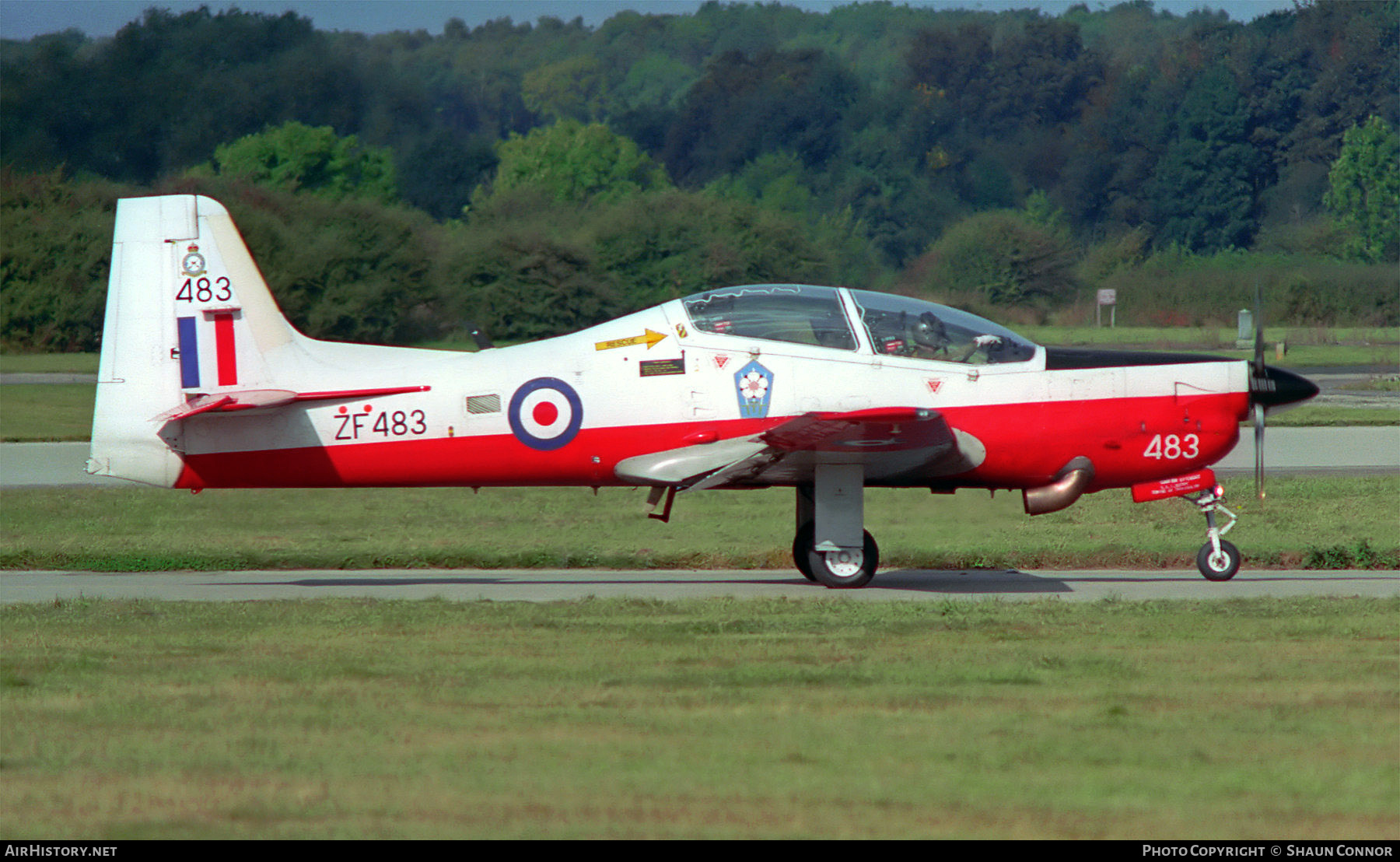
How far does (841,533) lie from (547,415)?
2.47m

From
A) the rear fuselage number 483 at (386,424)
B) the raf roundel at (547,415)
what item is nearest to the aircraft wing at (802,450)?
the raf roundel at (547,415)

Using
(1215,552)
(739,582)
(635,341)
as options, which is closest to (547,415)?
(635,341)

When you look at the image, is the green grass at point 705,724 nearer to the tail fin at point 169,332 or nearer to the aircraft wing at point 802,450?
the aircraft wing at point 802,450

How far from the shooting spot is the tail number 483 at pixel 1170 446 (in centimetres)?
1152

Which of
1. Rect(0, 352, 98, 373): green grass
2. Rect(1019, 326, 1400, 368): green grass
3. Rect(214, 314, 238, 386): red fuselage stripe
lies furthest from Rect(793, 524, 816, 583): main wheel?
Rect(1019, 326, 1400, 368): green grass

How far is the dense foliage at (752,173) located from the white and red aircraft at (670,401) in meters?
28.6

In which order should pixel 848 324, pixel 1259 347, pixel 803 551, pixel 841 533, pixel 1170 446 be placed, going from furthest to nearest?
1. pixel 1259 347
2. pixel 803 551
3. pixel 1170 446
4. pixel 841 533
5. pixel 848 324

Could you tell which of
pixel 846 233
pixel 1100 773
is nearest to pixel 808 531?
pixel 1100 773

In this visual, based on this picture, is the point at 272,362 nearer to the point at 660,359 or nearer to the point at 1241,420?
the point at 660,359

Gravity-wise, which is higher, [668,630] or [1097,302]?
[1097,302]

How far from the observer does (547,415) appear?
11.5 meters

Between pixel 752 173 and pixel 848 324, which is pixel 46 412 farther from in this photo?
pixel 752 173

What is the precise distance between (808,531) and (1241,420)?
3566 mm

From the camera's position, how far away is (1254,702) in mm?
7070
